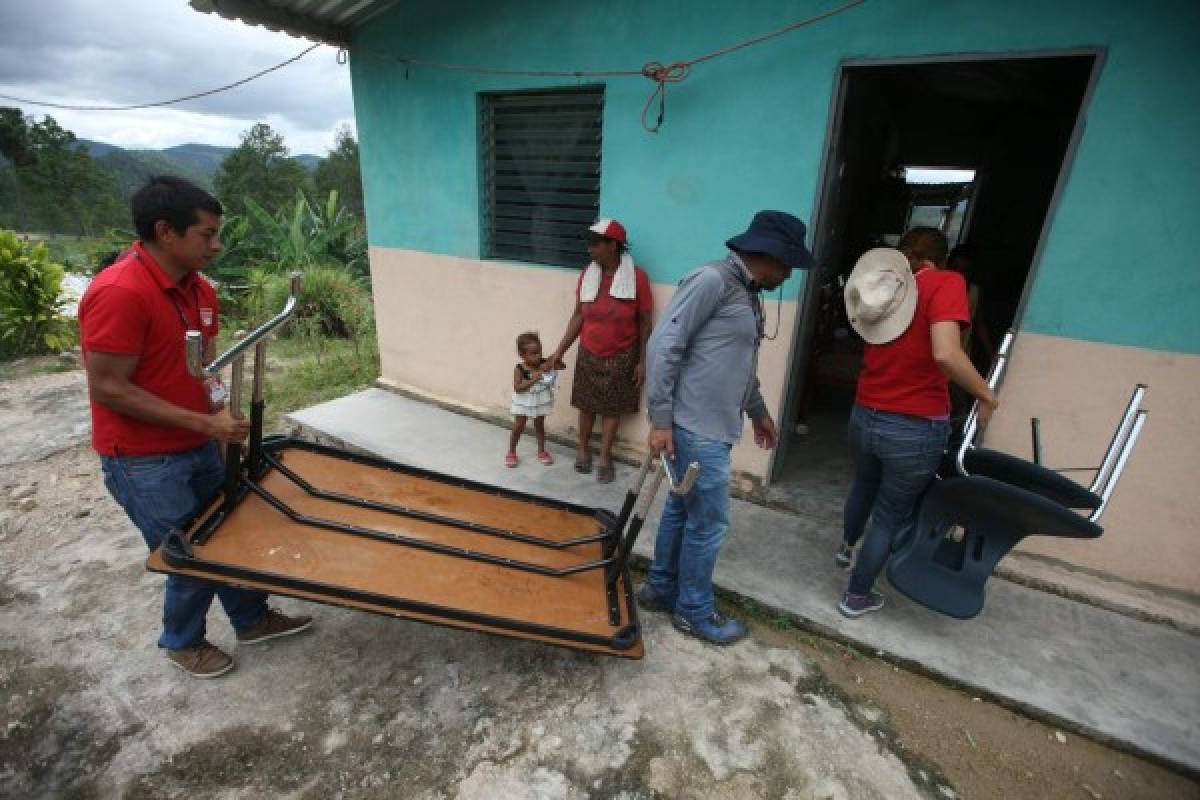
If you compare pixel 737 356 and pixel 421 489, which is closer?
pixel 737 356

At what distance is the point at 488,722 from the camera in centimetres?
226

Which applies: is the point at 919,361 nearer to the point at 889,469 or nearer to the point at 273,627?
the point at 889,469

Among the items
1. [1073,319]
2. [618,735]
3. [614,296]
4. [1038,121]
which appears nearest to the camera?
[618,735]

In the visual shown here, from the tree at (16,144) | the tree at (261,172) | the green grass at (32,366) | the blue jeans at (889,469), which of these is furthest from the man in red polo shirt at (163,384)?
the tree at (16,144)

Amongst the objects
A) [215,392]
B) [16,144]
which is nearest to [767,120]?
[215,392]

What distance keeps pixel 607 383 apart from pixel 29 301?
7534mm

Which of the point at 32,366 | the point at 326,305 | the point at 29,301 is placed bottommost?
the point at 32,366

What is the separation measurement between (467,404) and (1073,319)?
4.13 m

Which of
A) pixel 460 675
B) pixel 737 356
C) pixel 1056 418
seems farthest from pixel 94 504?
pixel 1056 418

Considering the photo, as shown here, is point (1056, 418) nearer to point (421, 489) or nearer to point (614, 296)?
point (614, 296)

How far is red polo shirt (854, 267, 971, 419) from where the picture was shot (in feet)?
7.39

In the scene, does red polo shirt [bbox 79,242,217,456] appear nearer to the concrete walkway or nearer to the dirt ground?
the dirt ground

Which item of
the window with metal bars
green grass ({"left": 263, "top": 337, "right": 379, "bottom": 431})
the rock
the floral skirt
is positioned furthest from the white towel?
the rock

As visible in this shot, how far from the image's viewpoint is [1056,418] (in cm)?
293
